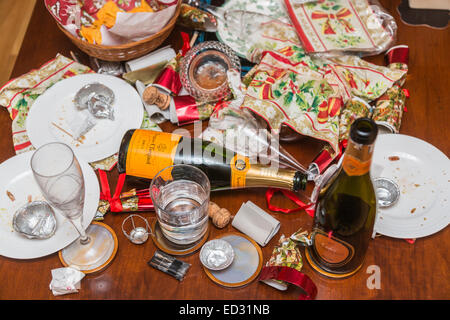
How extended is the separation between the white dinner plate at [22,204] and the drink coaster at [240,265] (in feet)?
0.81

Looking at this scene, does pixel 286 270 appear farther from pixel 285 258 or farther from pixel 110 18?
pixel 110 18

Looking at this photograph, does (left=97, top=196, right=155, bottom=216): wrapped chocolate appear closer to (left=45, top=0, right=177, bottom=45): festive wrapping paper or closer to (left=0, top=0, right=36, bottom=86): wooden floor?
(left=45, top=0, right=177, bottom=45): festive wrapping paper

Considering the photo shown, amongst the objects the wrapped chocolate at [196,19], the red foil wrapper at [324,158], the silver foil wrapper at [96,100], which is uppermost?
the wrapped chocolate at [196,19]

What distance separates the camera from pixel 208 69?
3.39 feet

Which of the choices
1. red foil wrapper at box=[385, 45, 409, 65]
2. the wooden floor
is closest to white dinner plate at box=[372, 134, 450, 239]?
red foil wrapper at box=[385, 45, 409, 65]

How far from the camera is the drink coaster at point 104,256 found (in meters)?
0.79

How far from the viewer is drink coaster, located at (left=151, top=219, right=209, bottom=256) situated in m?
0.81

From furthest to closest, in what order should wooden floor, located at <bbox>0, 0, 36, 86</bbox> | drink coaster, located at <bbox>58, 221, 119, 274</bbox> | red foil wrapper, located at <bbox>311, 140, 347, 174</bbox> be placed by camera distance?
wooden floor, located at <bbox>0, 0, 36, 86</bbox>, red foil wrapper, located at <bbox>311, 140, 347, 174</bbox>, drink coaster, located at <bbox>58, 221, 119, 274</bbox>

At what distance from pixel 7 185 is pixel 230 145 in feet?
1.41

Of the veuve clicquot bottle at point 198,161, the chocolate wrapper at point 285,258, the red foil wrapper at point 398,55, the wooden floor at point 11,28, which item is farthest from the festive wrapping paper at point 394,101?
the wooden floor at point 11,28

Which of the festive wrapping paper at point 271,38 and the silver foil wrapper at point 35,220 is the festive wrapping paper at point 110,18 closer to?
the festive wrapping paper at point 271,38

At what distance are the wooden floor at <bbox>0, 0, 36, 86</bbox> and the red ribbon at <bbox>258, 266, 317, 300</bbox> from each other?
1526 mm

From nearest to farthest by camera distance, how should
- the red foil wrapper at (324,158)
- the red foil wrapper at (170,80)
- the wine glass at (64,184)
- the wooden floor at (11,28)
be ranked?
the wine glass at (64,184), the red foil wrapper at (324,158), the red foil wrapper at (170,80), the wooden floor at (11,28)
